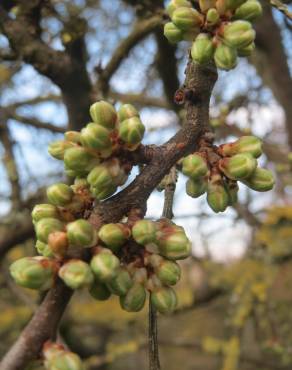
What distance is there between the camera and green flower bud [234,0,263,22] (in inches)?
46.9

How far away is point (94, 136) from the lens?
1065mm

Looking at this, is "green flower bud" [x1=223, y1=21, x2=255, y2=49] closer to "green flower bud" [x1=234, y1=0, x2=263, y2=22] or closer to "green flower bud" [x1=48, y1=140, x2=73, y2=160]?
"green flower bud" [x1=234, y1=0, x2=263, y2=22]

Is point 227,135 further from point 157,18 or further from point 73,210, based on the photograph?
point 73,210

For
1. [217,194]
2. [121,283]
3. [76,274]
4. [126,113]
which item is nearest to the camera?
[76,274]

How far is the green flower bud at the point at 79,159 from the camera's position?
1100 millimetres

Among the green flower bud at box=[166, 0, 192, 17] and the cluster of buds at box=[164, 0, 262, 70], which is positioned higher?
the green flower bud at box=[166, 0, 192, 17]

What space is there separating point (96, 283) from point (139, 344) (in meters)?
3.76

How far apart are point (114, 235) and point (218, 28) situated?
559 mm

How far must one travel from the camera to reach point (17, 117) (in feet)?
11.7

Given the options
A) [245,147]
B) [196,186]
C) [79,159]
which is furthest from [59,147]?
[245,147]

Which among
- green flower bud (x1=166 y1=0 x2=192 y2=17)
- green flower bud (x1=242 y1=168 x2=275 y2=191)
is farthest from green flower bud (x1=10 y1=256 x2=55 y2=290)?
green flower bud (x1=166 y1=0 x2=192 y2=17)

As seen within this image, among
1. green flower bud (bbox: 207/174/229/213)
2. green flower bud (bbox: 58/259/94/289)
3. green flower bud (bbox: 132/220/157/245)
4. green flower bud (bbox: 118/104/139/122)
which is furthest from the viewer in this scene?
green flower bud (bbox: 207/174/229/213)

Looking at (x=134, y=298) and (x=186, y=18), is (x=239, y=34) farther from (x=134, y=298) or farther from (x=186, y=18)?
(x=134, y=298)

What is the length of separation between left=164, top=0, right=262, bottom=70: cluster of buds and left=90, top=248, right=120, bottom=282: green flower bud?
0.50 metres
